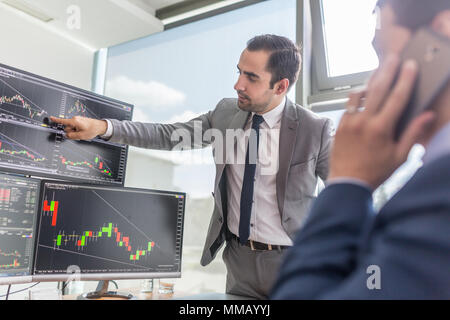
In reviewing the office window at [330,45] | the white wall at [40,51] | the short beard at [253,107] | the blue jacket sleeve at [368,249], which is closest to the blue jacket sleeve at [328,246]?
the blue jacket sleeve at [368,249]

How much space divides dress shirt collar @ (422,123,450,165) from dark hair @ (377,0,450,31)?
8 centimetres

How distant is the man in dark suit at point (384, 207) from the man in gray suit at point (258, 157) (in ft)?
2.99

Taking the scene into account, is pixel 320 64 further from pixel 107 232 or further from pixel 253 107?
pixel 107 232

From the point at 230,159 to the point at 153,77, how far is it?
1.66m

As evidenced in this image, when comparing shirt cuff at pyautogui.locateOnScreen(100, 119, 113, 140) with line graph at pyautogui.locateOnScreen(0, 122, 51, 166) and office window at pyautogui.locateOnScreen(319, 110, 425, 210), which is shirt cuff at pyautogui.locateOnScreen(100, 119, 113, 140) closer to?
line graph at pyautogui.locateOnScreen(0, 122, 51, 166)

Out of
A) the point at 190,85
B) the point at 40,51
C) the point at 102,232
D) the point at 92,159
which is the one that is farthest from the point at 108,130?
the point at 40,51

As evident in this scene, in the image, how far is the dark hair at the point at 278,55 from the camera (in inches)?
55.3

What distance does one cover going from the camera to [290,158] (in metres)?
1.22

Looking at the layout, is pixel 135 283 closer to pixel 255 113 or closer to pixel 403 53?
pixel 255 113

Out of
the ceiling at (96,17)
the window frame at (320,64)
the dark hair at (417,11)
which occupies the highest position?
the ceiling at (96,17)

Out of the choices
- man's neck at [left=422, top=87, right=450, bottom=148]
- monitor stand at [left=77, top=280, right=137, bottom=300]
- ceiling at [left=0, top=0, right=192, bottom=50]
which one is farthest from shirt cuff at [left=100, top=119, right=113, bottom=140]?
ceiling at [left=0, top=0, right=192, bottom=50]

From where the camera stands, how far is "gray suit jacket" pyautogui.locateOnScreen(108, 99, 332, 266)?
1.22m

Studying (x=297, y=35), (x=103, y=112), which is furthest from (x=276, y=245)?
(x=297, y=35)

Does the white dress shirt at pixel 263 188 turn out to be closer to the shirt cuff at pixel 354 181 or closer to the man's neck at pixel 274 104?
the man's neck at pixel 274 104
